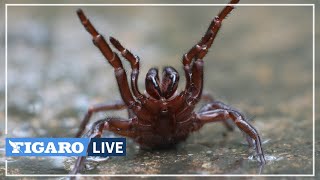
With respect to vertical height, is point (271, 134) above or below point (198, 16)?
below

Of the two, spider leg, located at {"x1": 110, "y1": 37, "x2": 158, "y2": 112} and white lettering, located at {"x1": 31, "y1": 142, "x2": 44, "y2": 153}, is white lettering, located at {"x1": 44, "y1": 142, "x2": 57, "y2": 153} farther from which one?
spider leg, located at {"x1": 110, "y1": 37, "x2": 158, "y2": 112}

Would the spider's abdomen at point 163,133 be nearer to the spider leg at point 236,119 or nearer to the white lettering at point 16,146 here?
the spider leg at point 236,119

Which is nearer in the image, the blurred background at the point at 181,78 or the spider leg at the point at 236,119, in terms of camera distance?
the spider leg at the point at 236,119

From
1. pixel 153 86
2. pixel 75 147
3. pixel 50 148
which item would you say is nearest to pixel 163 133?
pixel 153 86

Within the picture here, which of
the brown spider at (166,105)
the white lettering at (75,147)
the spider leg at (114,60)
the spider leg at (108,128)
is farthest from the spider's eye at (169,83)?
the white lettering at (75,147)

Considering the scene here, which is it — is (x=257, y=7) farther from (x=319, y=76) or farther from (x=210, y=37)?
(x=210, y=37)

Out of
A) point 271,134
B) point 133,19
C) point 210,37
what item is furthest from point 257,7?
point 210,37

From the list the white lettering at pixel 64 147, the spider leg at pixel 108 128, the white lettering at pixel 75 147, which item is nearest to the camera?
the spider leg at pixel 108 128
